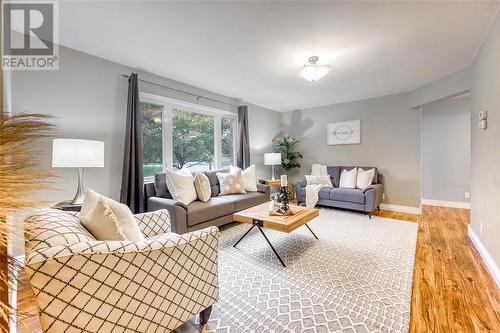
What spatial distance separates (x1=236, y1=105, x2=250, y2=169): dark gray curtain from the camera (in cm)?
484

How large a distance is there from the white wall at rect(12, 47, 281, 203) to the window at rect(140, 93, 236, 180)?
1.22ft

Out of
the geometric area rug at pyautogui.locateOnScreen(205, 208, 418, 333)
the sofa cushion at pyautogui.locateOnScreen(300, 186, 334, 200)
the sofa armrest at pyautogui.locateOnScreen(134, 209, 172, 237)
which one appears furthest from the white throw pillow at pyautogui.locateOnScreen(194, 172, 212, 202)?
the sofa cushion at pyautogui.locateOnScreen(300, 186, 334, 200)

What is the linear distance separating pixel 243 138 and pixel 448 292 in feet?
12.7

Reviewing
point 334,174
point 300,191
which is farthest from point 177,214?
point 334,174

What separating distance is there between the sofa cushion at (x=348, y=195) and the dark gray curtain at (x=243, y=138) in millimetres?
1912

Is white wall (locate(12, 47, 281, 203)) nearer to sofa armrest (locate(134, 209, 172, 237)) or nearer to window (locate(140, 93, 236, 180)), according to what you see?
window (locate(140, 93, 236, 180))

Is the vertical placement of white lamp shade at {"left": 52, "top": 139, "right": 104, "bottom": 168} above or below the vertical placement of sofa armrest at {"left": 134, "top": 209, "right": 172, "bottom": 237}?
above

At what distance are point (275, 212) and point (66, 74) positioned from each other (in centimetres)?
296

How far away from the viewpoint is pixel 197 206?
2979mm

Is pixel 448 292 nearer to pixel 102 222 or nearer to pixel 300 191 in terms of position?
pixel 102 222

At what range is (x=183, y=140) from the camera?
4008 millimetres

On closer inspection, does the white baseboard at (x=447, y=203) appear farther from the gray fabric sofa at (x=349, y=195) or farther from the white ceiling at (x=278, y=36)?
the white ceiling at (x=278, y=36)

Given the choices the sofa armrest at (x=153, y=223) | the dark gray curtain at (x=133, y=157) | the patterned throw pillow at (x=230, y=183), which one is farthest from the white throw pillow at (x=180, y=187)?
the sofa armrest at (x=153, y=223)

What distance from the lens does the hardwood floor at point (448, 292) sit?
1.52 meters
